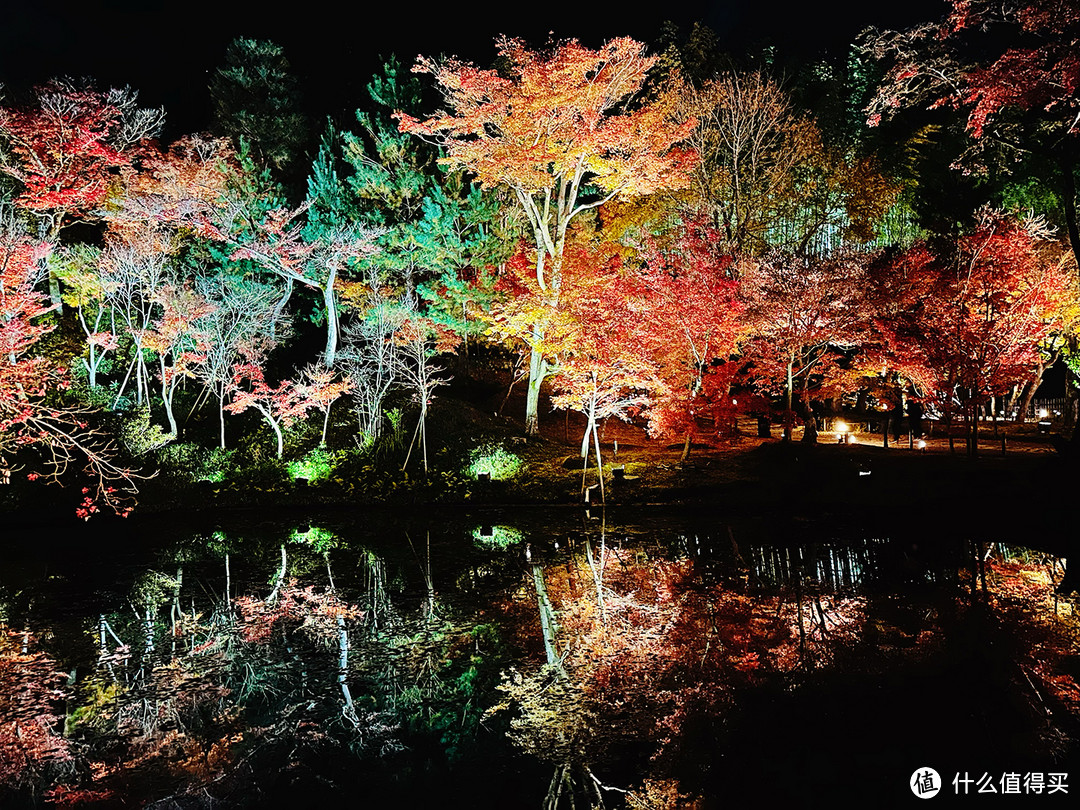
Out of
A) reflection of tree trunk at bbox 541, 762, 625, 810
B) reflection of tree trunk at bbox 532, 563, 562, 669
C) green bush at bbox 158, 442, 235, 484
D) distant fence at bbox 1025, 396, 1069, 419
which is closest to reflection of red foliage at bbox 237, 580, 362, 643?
reflection of tree trunk at bbox 532, 563, 562, 669

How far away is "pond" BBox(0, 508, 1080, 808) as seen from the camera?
14.5 feet

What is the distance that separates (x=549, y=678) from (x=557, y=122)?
14.4m

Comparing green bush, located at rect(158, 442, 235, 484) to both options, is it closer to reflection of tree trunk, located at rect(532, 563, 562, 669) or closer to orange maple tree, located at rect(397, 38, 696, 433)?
orange maple tree, located at rect(397, 38, 696, 433)

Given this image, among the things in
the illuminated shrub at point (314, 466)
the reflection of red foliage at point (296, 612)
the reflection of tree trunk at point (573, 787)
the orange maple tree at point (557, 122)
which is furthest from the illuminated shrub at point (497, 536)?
the reflection of tree trunk at point (573, 787)

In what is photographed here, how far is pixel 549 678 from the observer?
5969 millimetres

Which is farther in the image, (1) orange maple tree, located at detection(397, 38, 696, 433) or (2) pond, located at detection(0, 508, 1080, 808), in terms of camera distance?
(1) orange maple tree, located at detection(397, 38, 696, 433)

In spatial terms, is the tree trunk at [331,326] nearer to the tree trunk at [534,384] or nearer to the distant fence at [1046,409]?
the tree trunk at [534,384]

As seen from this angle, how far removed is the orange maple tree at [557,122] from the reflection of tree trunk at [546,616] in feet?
29.6

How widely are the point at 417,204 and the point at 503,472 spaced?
10.9 meters

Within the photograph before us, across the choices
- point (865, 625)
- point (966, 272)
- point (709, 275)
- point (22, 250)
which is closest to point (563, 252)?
point (709, 275)

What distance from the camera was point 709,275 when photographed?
1692cm

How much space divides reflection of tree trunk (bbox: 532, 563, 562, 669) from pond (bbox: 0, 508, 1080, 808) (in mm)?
40

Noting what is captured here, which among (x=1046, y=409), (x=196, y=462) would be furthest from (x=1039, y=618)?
(x=1046, y=409)

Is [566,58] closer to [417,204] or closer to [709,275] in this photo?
[709,275]
